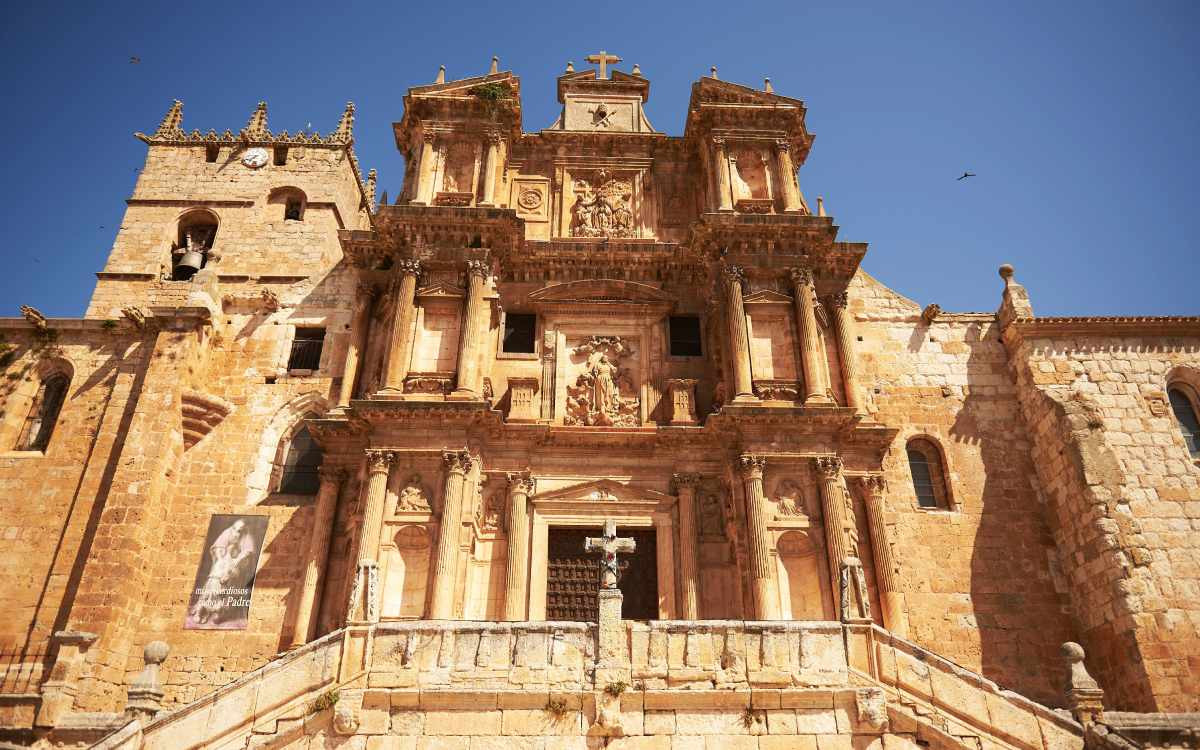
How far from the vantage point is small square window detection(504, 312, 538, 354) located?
65.6ft

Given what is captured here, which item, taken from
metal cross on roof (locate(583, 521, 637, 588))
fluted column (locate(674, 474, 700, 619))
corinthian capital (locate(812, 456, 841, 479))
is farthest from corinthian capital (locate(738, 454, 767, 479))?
metal cross on roof (locate(583, 521, 637, 588))

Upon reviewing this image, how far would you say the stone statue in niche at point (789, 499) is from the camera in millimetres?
16859

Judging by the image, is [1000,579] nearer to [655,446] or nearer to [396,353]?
[655,446]

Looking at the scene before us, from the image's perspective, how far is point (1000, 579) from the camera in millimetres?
18031

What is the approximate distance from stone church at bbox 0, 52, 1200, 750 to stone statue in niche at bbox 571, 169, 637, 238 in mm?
89


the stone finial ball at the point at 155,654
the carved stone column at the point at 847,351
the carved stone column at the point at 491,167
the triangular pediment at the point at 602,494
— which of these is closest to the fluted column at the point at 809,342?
the carved stone column at the point at 847,351

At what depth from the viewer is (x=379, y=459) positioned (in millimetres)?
16766

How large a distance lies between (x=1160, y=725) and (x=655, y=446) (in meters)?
10.1

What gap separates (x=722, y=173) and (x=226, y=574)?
15.3 meters

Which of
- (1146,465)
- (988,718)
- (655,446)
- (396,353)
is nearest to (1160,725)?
(988,718)

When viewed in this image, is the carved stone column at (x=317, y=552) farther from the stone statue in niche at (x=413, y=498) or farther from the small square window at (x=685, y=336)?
the small square window at (x=685, y=336)

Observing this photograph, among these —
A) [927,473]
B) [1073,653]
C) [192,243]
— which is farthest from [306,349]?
[1073,653]

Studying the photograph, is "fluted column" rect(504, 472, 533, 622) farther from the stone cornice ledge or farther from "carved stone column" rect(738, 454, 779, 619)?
the stone cornice ledge

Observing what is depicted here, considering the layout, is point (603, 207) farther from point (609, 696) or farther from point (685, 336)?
point (609, 696)
